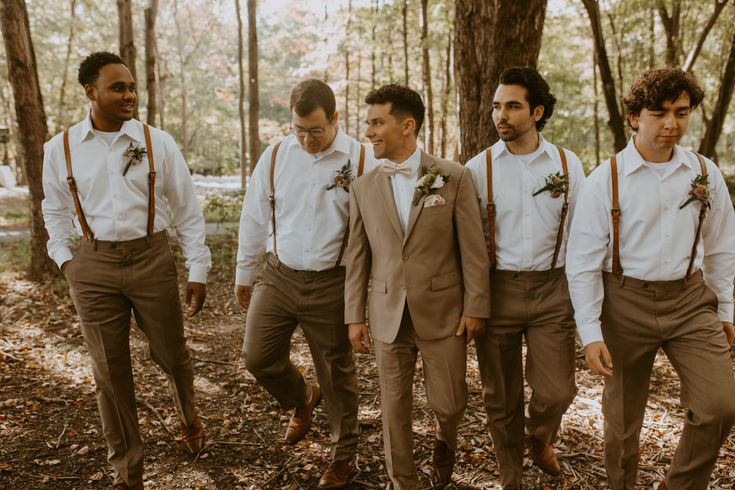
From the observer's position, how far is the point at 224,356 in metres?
6.20

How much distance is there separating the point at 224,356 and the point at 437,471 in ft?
10.8

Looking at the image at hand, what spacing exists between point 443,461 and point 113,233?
8.02 feet

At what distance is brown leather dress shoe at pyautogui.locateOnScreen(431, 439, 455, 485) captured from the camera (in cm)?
347

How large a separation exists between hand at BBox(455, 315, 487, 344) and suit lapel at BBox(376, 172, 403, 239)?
573mm

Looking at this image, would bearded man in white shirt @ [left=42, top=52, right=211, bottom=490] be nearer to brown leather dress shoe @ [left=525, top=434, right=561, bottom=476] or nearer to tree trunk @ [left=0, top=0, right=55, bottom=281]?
brown leather dress shoe @ [left=525, top=434, right=561, bottom=476]

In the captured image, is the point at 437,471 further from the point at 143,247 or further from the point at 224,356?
the point at 224,356

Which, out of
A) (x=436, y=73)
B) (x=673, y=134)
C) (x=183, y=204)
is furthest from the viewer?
(x=436, y=73)

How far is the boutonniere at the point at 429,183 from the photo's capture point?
303cm

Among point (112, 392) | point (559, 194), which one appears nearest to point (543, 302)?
point (559, 194)

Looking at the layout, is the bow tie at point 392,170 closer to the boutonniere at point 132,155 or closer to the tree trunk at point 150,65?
the boutonniere at point 132,155

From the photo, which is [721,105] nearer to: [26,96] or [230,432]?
[230,432]

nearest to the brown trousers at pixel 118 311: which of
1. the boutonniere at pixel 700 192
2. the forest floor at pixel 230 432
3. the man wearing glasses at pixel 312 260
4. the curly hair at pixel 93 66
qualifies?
the forest floor at pixel 230 432

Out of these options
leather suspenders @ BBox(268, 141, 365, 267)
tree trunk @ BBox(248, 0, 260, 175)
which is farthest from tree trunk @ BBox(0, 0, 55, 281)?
tree trunk @ BBox(248, 0, 260, 175)

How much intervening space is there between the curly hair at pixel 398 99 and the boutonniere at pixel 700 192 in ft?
4.67
